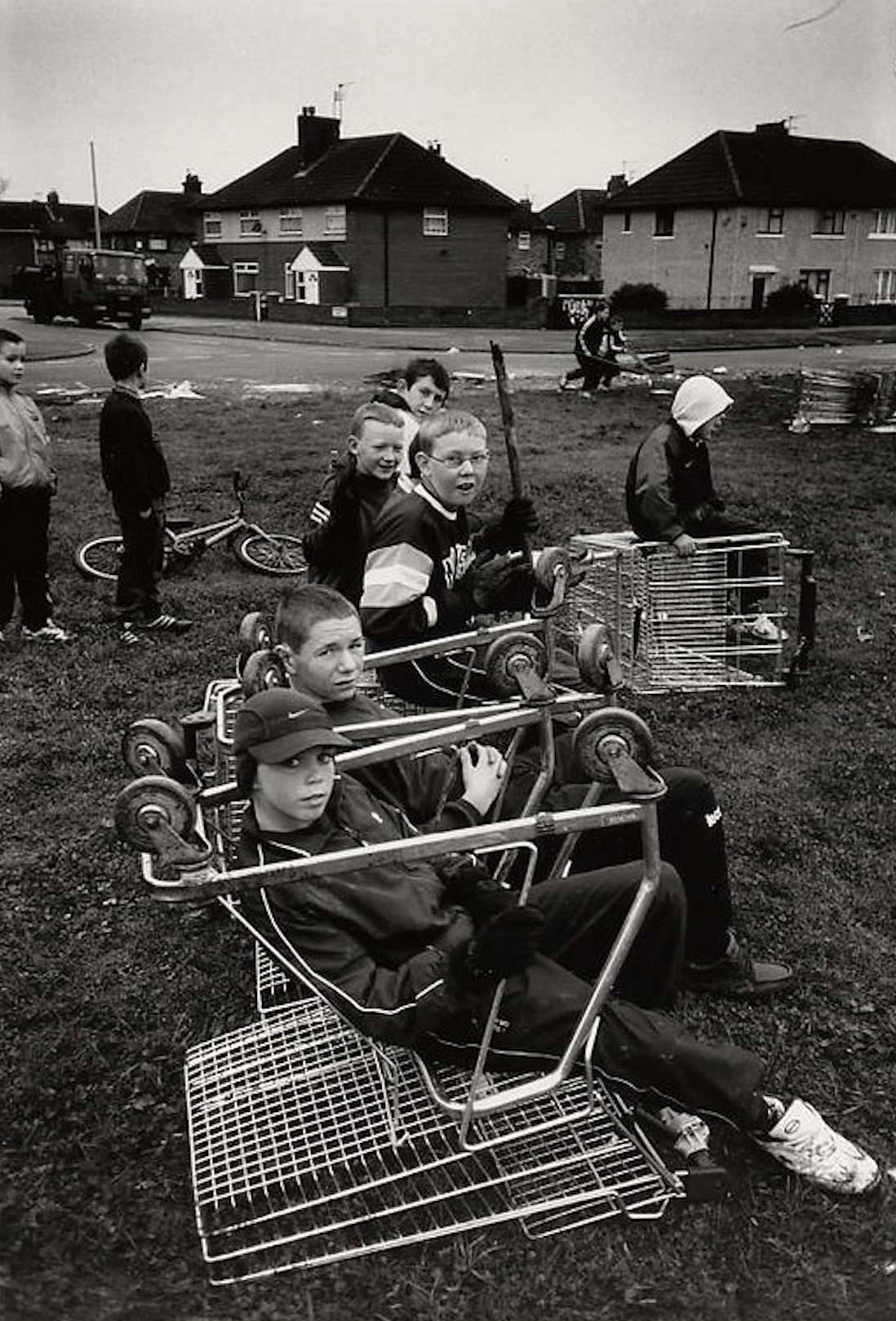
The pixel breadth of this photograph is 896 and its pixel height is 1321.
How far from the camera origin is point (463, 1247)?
3004 millimetres

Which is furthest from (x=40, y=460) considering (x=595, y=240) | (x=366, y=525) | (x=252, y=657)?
(x=595, y=240)

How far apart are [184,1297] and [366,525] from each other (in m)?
3.30

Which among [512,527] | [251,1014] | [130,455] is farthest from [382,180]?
[251,1014]

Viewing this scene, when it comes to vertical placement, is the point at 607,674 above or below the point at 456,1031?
above

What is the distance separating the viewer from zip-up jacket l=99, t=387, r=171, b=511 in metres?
7.58

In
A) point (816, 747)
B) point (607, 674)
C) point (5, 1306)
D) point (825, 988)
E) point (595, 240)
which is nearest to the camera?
point (5, 1306)

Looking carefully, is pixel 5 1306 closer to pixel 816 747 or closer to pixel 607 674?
pixel 607 674

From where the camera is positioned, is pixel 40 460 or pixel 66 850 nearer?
pixel 66 850

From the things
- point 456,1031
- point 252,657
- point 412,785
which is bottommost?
point 456,1031

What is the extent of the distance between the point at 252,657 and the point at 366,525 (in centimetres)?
176

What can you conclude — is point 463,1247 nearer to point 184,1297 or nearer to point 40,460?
point 184,1297

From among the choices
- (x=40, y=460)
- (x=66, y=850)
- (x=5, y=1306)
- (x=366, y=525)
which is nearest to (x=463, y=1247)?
(x=5, y=1306)

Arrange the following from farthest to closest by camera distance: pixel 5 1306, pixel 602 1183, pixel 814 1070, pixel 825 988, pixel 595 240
A: pixel 595 240
pixel 825 988
pixel 814 1070
pixel 602 1183
pixel 5 1306

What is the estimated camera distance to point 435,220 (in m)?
58.1
